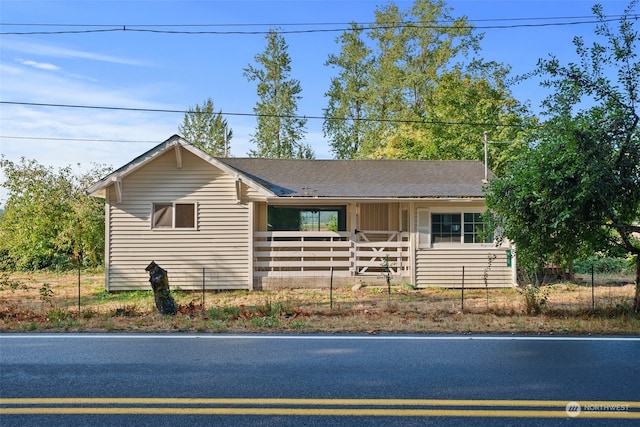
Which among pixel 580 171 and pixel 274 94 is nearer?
pixel 580 171

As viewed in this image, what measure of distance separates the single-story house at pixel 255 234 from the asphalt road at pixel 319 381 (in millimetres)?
7888

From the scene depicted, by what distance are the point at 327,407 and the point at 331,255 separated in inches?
450

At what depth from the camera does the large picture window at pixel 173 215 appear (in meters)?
15.7

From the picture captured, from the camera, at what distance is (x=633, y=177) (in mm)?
9688

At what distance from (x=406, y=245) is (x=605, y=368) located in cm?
1040

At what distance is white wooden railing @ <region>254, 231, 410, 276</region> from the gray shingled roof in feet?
4.25

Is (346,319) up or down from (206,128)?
down

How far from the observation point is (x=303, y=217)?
18.2 m

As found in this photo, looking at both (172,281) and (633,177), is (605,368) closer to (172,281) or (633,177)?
(633,177)

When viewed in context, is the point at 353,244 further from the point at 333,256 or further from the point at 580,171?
the point at 580,171

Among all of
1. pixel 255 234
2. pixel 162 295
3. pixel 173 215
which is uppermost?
pixel 173 215

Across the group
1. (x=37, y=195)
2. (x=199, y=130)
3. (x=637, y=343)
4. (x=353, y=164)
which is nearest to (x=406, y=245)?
(x=353, y=164)

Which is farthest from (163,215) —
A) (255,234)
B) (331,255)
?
(331,255)

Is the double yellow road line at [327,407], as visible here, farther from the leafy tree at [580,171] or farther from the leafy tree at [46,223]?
the leafy tree at [46,223]
